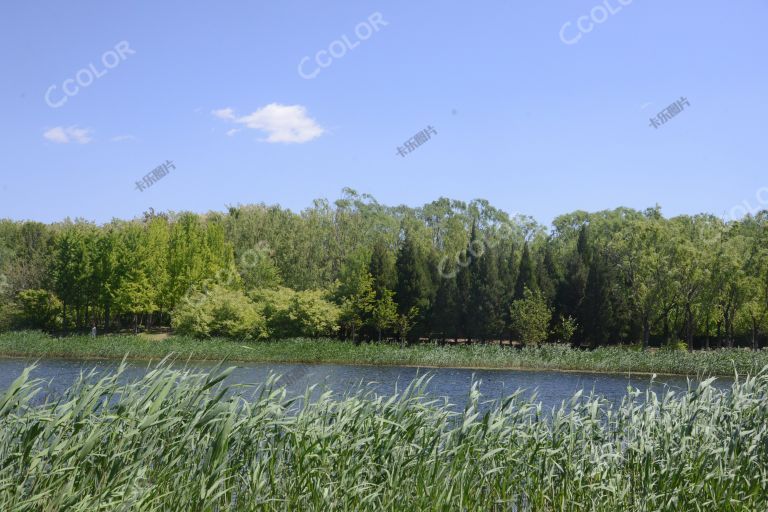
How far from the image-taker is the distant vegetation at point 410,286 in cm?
4194

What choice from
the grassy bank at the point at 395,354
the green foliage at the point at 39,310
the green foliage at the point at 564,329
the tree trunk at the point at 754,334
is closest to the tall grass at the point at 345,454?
the grassy bank at the point at 395,354

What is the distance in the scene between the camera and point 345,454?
698cm

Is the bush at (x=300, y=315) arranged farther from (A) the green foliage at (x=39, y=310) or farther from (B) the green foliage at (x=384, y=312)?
(A) the green foliage at (x=39, y=310)

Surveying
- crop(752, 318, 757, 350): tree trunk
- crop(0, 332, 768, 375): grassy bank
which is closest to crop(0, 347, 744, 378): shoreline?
crop(0, 332, 768, 375): grassy bank

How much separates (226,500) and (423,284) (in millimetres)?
39594

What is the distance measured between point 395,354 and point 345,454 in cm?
2974

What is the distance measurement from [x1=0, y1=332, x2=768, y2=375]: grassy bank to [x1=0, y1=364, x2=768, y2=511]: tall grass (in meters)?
25.5

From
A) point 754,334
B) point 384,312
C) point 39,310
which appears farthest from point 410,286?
point 39,310

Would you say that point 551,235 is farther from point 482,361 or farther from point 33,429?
point 33,429

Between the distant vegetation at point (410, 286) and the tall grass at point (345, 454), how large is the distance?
109ft

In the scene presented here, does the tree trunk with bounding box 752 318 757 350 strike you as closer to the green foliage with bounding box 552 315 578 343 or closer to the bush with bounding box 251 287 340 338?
the green foliage with bounding box 552 315 578 343

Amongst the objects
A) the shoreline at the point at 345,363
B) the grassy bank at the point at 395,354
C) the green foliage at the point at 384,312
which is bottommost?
the shoreline at the point at 345,363

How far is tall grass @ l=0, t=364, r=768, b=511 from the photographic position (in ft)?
19.0

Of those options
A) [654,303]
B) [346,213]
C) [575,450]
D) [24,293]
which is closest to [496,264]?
[654,303]
